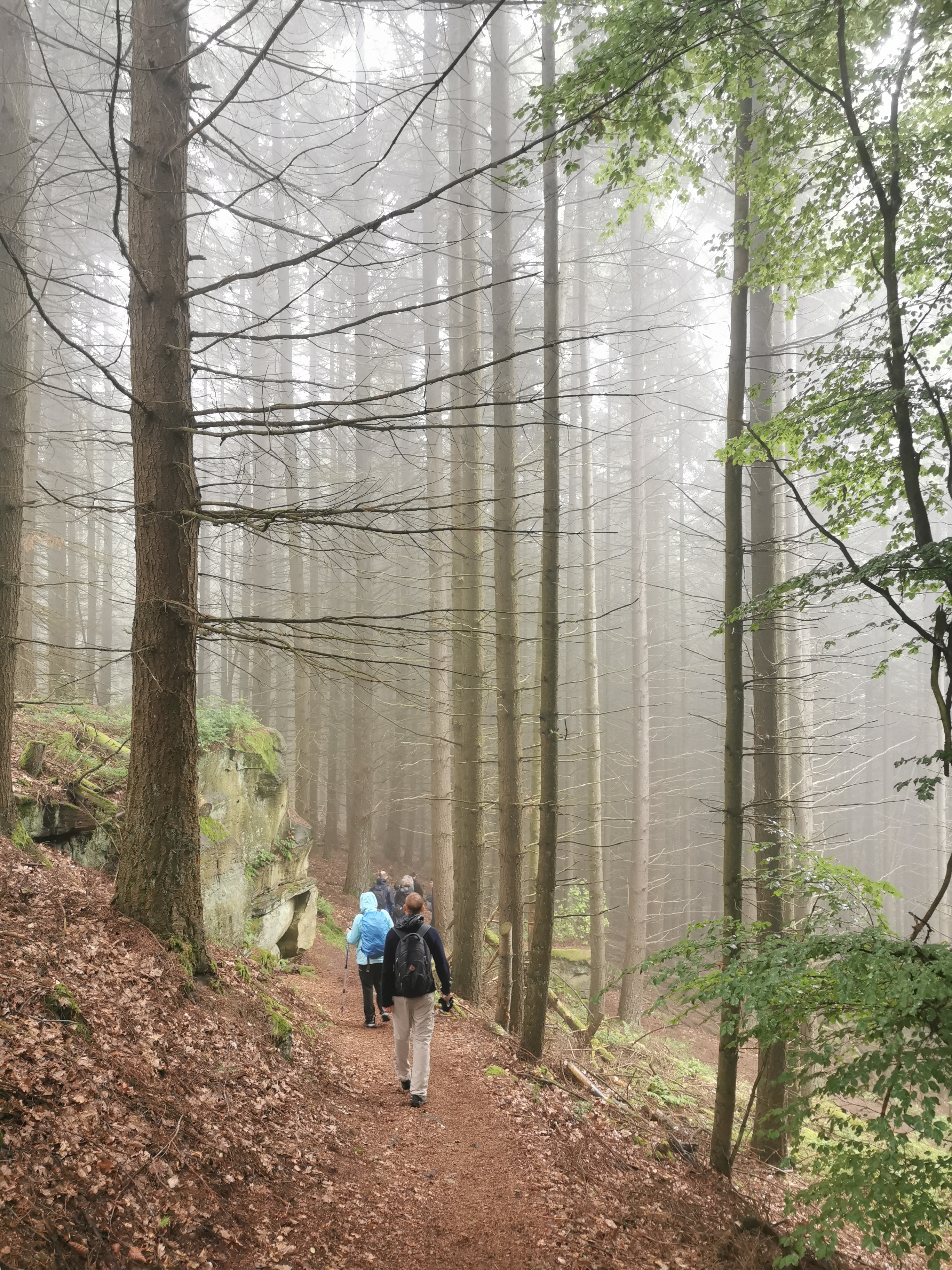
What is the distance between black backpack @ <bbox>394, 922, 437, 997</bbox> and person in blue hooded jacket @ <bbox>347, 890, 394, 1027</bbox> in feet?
6.53

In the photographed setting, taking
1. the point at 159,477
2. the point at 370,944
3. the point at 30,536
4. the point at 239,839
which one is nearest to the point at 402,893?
the point at 239,839

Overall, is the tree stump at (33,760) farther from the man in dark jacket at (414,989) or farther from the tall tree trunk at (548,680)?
the tall tree trunk at (548,680)

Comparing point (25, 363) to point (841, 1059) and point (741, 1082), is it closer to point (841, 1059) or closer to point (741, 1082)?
point (841, 1059)

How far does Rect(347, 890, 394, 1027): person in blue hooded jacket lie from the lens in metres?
7.92

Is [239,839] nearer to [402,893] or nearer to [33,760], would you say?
[33,760]

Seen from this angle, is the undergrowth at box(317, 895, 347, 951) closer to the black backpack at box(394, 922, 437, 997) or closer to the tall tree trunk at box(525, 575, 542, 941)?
the tall tree trunk at box(525, 575, 542, 941)

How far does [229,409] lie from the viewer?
3979 millimetres

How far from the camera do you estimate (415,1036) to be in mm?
5762

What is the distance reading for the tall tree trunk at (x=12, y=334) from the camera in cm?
596

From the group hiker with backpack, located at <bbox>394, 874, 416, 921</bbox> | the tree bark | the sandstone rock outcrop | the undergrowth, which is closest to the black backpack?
the tree bark

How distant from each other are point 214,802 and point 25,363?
5.30m

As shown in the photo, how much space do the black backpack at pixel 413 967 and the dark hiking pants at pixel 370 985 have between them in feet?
7.78

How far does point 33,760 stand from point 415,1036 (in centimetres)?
453

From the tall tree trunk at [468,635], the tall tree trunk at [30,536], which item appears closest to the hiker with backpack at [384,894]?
the tall tree trunk at [468,635]
